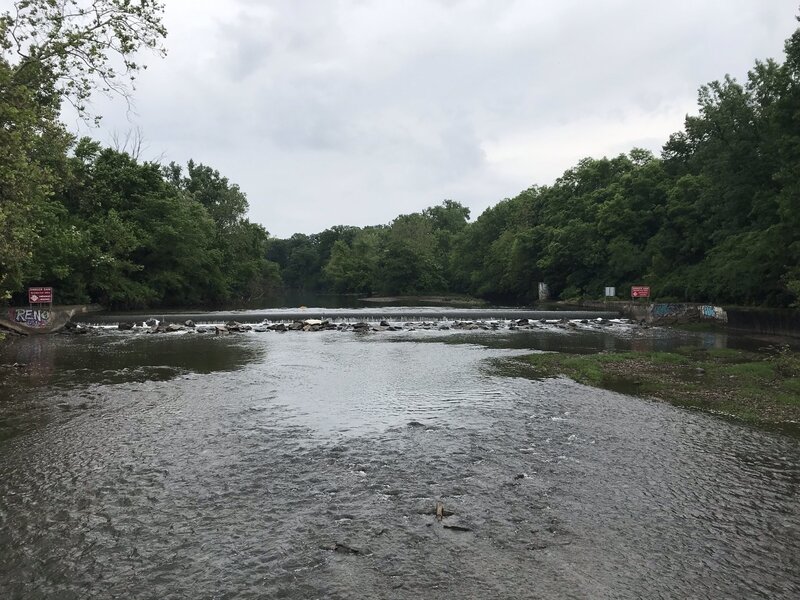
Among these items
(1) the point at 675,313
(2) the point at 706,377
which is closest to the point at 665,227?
(1) the point at 675,313

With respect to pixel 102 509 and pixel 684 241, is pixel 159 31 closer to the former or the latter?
pixel 102 509

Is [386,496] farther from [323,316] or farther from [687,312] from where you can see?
[687,312]

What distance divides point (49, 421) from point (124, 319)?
2680 centimetres

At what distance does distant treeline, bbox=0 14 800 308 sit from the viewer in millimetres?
21609

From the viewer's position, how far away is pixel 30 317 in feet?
101

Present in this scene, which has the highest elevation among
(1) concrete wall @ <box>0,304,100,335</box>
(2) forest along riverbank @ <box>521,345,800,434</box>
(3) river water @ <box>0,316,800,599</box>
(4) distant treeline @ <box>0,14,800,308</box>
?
(4) distant treeline @ <box>0,14,800,308</box>

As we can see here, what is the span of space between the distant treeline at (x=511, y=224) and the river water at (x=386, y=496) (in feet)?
23.1

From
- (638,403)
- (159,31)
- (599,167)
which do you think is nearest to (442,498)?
(638,403)

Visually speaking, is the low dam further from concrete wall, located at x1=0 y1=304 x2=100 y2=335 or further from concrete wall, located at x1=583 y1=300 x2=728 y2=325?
concrete wall, located at x1=0 y1=304 x2=100 y2=335

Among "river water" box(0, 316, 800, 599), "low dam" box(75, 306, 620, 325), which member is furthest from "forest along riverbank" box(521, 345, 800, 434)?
"low dam" box(75, 306, 620, 325)

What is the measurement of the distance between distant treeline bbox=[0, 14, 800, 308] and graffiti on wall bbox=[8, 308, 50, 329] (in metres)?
1.90

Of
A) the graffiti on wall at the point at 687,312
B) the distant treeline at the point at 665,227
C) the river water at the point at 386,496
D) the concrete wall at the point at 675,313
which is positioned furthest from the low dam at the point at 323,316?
the river water at the point at 386,496

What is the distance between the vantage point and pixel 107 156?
4919 cm

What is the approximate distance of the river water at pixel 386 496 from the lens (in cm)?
526
